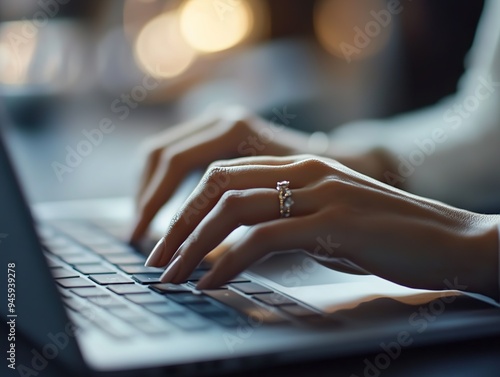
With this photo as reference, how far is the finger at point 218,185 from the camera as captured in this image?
496mm

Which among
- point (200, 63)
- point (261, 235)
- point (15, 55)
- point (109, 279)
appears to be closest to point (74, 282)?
point (109, 279)

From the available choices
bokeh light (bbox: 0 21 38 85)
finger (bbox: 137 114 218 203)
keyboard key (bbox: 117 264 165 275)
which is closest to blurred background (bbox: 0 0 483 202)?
bokeh light (bbox: 0 21 38 85)

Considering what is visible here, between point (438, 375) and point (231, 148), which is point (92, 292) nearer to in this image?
point (438, 375)

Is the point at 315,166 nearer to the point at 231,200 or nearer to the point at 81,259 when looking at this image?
the point at 231,200

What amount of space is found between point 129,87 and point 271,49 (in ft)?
1.41

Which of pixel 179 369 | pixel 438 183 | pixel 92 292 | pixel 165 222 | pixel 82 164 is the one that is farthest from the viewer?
pixel 82 164

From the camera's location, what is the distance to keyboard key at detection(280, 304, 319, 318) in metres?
0.42

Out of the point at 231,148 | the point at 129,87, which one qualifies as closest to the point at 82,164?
the point at 231,148

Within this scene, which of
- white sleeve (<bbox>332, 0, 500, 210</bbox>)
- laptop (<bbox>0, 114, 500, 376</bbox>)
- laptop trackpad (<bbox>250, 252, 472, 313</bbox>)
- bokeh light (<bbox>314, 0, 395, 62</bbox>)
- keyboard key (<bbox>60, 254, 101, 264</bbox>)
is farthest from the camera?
bokeh light (<bbox>314, 0, 395, 62</bbox>)

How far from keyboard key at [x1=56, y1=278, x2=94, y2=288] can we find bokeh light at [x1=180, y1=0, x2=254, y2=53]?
166cm

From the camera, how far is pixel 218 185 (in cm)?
50

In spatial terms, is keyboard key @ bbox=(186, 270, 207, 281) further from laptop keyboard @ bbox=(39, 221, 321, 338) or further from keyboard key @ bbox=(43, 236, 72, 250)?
keyboard key @ bbox=(43, 236, 72, 250)

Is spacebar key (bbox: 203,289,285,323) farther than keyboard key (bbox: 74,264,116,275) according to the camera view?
No

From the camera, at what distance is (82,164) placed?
132cm
